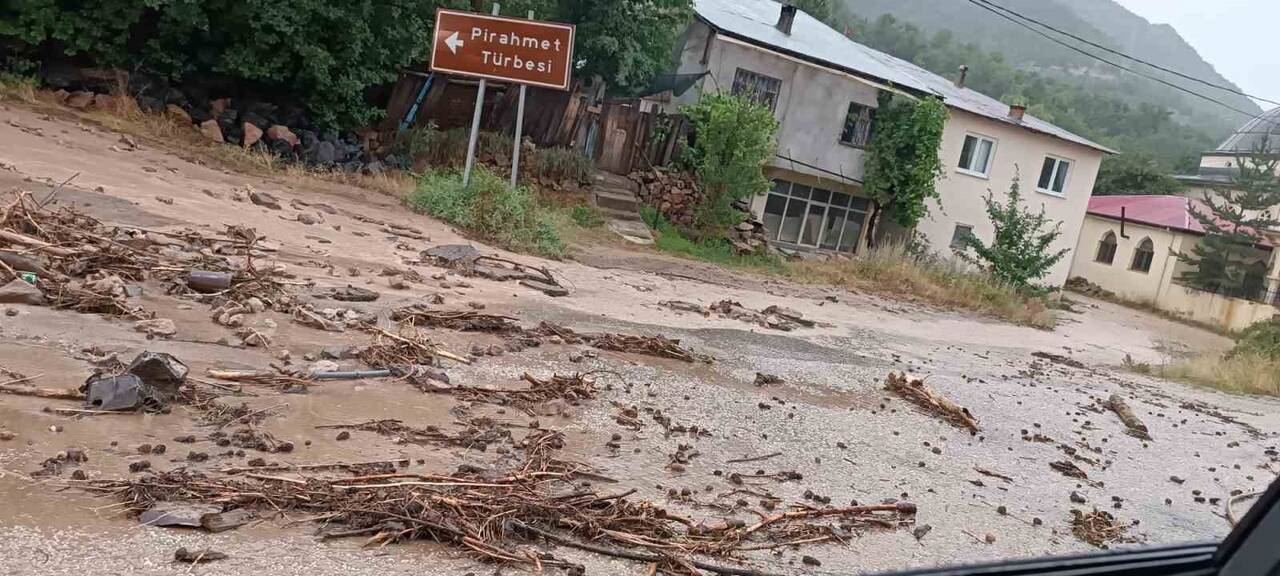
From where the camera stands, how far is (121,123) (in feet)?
50.8

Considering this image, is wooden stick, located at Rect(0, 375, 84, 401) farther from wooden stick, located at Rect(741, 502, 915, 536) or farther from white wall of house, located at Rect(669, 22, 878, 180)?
white wall of house, located at Rect(669, 22, 878, 180)

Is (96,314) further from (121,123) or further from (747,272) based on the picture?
(747,272)

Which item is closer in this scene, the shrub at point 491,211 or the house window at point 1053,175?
the shrub at point 491,211

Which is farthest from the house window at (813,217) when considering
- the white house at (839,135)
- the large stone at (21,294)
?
the large stone at (21,294)

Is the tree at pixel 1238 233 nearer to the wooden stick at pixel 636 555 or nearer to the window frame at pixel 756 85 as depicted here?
the window frame at pixel 756 85

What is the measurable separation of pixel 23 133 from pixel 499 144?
917 centimetres

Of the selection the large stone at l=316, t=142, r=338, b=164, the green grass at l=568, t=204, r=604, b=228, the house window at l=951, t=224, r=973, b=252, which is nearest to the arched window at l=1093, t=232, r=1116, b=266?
the house window at l=951, t=224, r=973, b=252

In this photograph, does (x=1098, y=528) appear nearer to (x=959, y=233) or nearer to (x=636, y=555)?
(x=636, y=555)

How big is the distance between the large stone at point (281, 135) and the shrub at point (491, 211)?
2.98 meters

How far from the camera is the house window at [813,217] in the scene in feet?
87.2

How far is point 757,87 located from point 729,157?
191 inches

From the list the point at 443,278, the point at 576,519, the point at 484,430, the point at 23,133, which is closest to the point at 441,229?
the point at 443,278

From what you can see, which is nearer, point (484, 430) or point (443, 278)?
point (484, 430)

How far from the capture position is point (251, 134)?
54.5 ft
